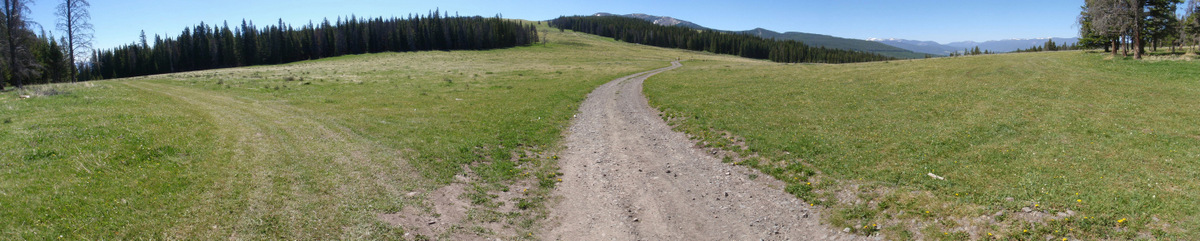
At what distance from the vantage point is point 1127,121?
17.1 metres

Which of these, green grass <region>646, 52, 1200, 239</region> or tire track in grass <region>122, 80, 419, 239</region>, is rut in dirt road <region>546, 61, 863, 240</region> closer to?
green grass <region>646, 52, 1200, 239</region>

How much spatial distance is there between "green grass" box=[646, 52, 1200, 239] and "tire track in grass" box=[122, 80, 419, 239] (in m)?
11.5

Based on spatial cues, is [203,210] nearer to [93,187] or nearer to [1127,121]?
[93,187]

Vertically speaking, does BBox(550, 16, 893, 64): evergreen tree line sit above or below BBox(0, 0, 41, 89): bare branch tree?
above

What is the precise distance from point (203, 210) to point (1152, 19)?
68.5m

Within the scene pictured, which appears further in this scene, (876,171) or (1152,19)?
(1152,19)

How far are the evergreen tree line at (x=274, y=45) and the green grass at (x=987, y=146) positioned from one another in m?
129

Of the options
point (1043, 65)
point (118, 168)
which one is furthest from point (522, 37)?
point (118, 168)

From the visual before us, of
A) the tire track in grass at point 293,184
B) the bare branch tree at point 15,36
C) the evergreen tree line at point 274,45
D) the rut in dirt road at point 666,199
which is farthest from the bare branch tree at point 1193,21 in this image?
the evergreen tree line at point 274,45

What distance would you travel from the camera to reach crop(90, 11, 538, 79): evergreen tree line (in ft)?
411

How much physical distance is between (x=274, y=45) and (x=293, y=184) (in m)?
146

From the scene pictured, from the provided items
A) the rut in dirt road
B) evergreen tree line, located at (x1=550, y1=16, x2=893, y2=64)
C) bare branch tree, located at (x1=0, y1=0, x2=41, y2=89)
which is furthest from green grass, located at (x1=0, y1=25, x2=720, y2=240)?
evergreen tree line, located at (x1=550, y1=16, x2=893, y2=64)

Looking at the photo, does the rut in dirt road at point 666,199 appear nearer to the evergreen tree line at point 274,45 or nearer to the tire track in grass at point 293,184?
the tire track in grass at point 293,184

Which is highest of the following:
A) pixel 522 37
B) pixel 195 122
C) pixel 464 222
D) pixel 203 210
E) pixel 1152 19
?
pixel 522 37
